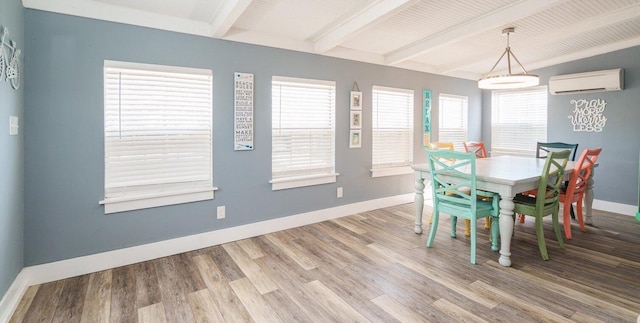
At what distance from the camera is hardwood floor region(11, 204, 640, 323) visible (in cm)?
203

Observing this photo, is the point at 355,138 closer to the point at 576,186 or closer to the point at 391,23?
the point at 391,23

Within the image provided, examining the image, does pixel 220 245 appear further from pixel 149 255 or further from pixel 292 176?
pixel 292 176

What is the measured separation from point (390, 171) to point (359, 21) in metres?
2.33

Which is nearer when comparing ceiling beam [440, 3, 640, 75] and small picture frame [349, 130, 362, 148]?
ceiling beam [440, 3, 640, 75]

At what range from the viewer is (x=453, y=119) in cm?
544

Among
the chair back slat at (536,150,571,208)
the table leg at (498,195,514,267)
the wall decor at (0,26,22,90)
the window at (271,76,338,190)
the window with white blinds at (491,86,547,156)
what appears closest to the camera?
the wall decor at (0,26,22,90)

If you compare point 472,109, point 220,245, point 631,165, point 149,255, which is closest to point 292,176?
point 220,245

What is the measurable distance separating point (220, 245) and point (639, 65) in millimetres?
5797

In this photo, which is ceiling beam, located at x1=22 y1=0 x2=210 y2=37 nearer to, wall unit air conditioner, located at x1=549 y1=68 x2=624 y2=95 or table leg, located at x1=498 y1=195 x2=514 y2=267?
table leg, located at x1=498 y1=195 x2=514 y2=267

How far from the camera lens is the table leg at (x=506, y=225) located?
2.63 m

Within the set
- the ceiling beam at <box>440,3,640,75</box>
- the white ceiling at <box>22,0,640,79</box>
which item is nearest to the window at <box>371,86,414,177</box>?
the white ceiling at <box>22,0,640,79</box>

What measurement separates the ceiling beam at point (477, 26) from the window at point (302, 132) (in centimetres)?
111

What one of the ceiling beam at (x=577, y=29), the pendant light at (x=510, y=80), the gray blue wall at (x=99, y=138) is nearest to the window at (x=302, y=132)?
the gray blue wall at (x=99, y=138)

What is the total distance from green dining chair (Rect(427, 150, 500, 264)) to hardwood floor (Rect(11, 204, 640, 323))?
1.00 ft
